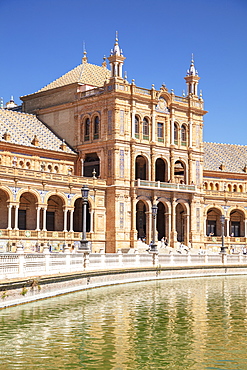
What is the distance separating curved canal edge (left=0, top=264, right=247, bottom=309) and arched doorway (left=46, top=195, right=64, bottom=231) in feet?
53.7

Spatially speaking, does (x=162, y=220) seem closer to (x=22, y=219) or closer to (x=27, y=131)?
(x=27, y=131)

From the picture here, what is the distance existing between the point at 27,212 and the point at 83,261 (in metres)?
21.1

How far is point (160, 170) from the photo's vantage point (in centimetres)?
6656

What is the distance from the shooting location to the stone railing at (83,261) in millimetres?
25195

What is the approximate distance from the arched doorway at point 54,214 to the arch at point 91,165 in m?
6.06

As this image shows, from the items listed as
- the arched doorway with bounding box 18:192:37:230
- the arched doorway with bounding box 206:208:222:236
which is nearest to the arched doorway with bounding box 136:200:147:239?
the arched doorway with bounding box 206:208:222:236

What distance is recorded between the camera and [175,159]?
64.6 m

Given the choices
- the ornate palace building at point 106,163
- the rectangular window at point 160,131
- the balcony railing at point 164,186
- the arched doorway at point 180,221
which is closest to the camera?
the ornate palace building at point 106,163

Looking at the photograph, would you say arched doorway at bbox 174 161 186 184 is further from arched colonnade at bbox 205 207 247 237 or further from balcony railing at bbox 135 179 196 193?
arched colonnade at bbox 205 207 247 237

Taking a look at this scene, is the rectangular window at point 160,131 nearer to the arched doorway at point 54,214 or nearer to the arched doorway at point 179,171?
the arched doorway at point 179,171

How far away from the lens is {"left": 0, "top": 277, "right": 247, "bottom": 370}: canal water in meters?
14.3

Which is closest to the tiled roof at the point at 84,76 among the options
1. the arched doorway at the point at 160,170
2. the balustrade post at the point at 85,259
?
the arched doorway at the point at 160,170

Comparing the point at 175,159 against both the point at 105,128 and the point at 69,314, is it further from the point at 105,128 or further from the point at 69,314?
the point at 69,314

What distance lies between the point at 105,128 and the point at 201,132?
12139mm
